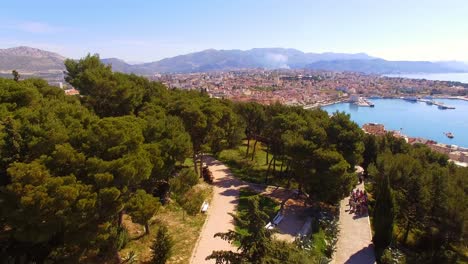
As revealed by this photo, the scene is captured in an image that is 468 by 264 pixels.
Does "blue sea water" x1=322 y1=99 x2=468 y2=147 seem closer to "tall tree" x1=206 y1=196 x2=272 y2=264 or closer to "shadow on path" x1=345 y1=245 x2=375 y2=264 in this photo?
"shadow on path" x1=345 y1=245 x2=375 y2=264

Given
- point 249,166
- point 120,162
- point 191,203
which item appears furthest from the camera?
point 249,166

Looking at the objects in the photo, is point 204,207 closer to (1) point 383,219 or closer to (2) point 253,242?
(1) point 383,219

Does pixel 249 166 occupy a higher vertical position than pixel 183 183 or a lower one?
lower

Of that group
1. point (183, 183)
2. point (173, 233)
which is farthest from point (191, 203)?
point (173, 233)

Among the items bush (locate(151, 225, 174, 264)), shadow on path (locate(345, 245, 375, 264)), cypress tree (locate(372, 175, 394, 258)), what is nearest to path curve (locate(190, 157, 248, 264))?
bush (locate(151, 225, 174, 264))

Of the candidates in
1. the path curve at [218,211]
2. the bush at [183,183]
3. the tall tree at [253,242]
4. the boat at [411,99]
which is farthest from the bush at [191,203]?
the boat at [411,99]

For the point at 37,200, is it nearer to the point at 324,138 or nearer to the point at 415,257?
the point at 324,138
